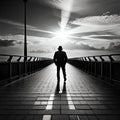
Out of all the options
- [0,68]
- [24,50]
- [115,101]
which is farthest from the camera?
[24,50]

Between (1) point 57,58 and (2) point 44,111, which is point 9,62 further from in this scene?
(2) point 44,111

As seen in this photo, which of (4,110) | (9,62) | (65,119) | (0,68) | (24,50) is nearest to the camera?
(65,119)

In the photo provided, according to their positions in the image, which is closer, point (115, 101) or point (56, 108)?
point (56, 108)

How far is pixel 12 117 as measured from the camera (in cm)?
498

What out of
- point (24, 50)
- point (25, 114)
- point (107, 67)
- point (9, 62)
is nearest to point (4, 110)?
point (25, 114)

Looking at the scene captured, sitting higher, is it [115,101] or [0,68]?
[0,68]

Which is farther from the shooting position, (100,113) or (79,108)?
(79,108)

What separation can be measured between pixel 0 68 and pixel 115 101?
209 inches

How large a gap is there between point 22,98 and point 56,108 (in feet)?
6.03

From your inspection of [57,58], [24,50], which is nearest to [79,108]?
[57,58]

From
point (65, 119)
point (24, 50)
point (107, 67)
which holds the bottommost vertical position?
point (65, 119)

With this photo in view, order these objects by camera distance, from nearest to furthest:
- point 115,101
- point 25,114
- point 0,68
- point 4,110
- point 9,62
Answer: point 25,114
point 4,110
point 115,101
point 0,68
point 9,62

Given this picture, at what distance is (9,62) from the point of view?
11.4 metres

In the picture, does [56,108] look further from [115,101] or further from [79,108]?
[115,101]
